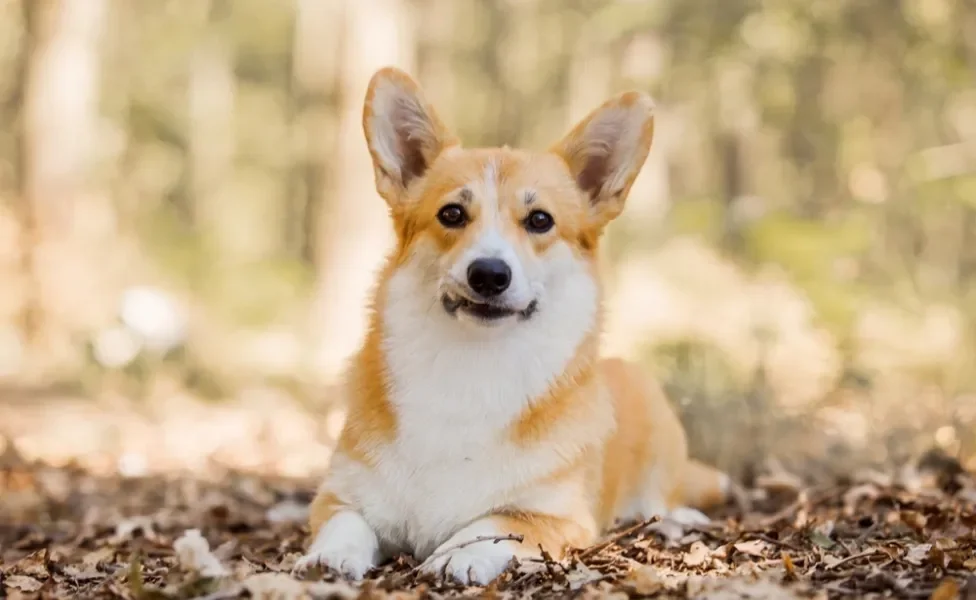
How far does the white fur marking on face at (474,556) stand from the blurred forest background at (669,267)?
2814 millimetres

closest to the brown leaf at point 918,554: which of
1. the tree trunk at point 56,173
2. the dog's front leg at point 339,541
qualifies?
the dog's front leg at point 339,541

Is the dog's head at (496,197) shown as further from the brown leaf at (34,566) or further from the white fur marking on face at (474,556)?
the brown leaf at (34,566)

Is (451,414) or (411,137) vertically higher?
(411,137)

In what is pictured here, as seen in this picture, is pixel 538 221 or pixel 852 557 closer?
pixel 852 557

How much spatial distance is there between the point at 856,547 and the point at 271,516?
273 cm

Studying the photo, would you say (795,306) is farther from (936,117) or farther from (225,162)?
(225,162)

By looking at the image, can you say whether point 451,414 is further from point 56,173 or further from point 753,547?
point 56,173

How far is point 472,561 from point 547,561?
0.24 m

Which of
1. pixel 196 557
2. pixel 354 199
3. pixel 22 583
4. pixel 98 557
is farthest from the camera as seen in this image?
pixel 354 199

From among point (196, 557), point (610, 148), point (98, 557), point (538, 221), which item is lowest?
point (98, 557)

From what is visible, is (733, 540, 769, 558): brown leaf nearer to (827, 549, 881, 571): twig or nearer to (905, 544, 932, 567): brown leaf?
(827, 549, 881, 571): twig

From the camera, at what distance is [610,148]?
4.32 m

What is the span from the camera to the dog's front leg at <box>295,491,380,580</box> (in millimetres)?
3467

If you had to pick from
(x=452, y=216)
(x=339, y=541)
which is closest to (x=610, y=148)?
(x=452, y=216)
